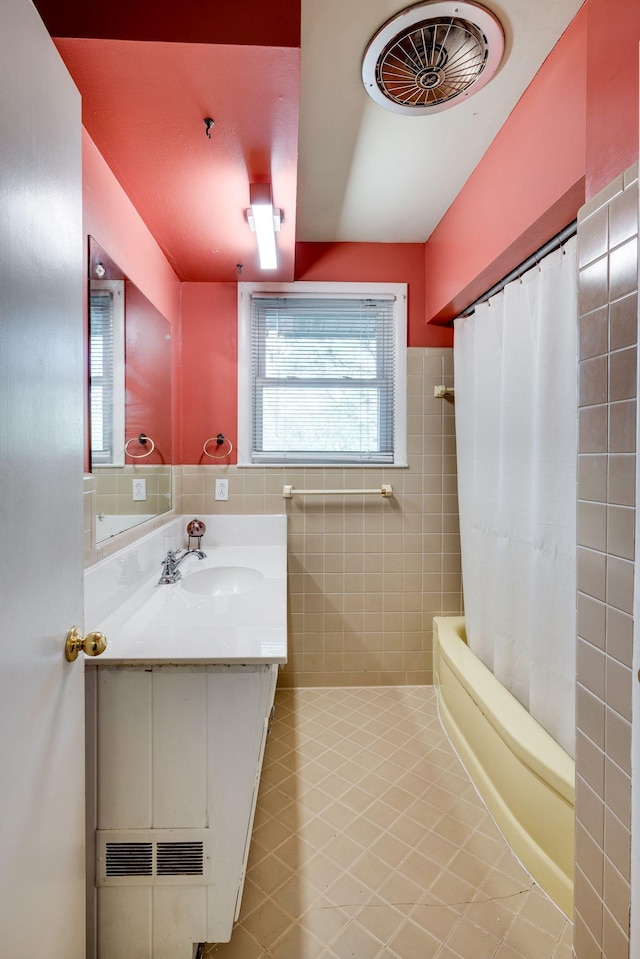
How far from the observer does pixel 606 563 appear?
96 cm

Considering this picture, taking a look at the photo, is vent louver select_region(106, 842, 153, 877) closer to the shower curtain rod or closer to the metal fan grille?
the shower curtain rod

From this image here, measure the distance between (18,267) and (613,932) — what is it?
163cm

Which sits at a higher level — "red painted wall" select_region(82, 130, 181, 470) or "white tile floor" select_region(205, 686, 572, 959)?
"red painted wall" select_region(82, 130, 181, 470)

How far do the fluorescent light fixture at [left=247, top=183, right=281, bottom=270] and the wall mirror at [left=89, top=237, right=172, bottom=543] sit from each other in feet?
1.62

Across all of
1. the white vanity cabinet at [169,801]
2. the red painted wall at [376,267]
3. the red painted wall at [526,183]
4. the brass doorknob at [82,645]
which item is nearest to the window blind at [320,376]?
the red painted wall at [376,267]

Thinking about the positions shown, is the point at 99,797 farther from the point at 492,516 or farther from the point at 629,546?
the point at 492,516

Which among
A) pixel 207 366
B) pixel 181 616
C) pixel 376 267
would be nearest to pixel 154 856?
pixel 181 616

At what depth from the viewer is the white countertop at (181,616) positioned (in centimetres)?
102

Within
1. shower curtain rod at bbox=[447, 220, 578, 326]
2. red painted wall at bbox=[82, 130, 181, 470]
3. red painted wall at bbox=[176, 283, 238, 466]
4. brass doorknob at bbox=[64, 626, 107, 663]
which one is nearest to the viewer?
brass doorknob at bbox=[64, 626, 107, 663]

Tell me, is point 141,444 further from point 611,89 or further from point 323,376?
point 611,89

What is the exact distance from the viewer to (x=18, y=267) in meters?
0.65

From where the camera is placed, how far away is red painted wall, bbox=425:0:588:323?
1.18 metres

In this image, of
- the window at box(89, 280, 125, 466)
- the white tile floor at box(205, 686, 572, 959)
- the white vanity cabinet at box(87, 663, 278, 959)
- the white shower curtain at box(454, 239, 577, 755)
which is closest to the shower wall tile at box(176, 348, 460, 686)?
the white shower curtain at box(454, 239, 577, 755)

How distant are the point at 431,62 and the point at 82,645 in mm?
1770
